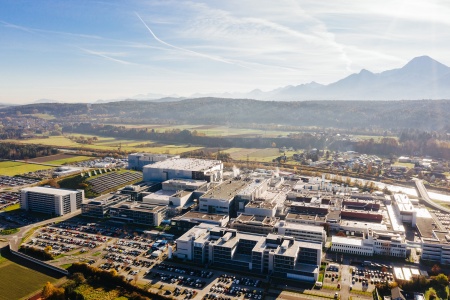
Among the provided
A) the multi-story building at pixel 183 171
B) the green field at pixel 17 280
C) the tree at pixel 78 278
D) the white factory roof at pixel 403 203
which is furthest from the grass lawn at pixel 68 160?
the white factory roof at pixel 403 203

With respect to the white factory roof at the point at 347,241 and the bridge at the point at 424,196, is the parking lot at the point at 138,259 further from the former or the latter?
the bridge at the point at 424,196

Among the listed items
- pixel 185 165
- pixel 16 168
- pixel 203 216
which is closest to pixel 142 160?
pixel 185 165

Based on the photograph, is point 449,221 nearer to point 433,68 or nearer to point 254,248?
point 254,248

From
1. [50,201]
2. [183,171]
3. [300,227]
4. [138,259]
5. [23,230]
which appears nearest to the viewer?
[138,259]

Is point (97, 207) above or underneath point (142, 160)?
underneath

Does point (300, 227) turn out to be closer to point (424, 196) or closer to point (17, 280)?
point (17, 280)
